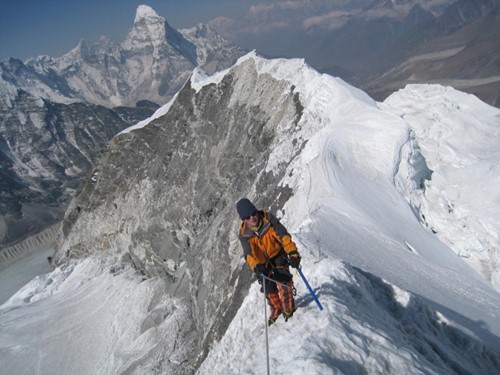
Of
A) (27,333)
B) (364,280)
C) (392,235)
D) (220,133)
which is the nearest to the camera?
(364,280)

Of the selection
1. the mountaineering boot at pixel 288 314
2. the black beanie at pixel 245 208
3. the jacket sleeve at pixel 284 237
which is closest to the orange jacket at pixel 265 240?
the jacket sleeve at pixel 284 237

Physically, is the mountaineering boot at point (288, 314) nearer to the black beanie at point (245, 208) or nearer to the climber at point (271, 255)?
the climber at point (271, 255)

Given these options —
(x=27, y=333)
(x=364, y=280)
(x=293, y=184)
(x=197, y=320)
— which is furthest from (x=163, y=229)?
(x=364, y=280)

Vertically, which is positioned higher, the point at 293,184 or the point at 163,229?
the point at 293,184

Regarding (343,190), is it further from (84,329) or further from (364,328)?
(84,329)

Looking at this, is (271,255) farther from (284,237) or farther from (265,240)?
(284,237)

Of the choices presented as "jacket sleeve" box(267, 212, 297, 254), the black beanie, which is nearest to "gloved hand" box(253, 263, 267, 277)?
"jacket sleeve" box(267, 212, 297, 254)

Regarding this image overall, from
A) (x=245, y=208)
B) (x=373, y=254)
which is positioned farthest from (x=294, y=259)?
(x=373, y=254)

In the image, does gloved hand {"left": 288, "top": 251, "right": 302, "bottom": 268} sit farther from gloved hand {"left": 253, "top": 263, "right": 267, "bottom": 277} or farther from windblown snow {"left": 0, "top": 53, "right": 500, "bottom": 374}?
windblown snow {"left": 0, "top": 53, "right": 500, "bottom": 374}
